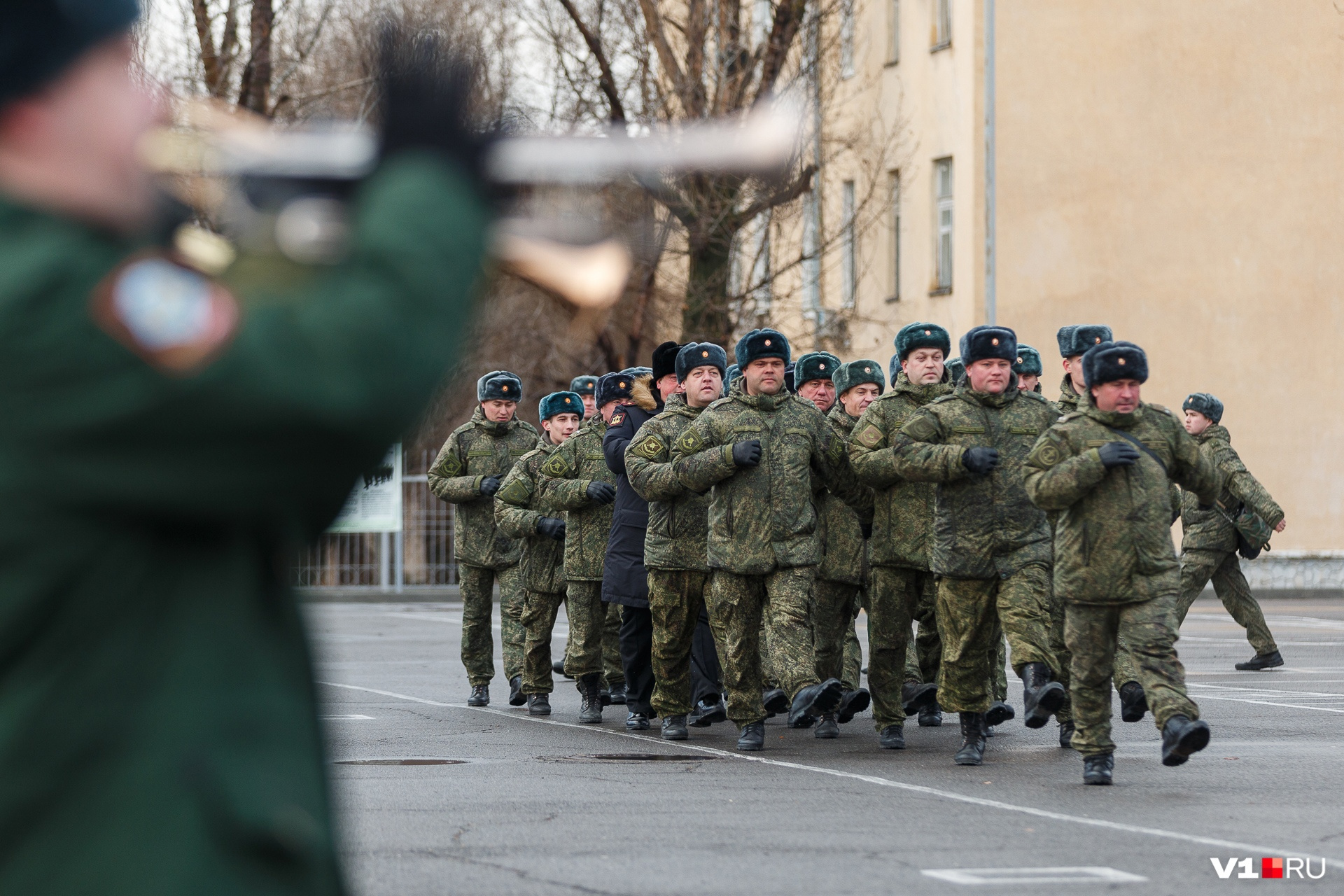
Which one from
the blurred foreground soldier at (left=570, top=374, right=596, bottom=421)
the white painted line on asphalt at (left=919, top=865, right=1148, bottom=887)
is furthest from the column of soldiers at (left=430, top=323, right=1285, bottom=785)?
the white painted line on asphalt at (left=919, top=865, right=1148, bottom=887)

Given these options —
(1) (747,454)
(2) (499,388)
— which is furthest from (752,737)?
(2) (499,388)

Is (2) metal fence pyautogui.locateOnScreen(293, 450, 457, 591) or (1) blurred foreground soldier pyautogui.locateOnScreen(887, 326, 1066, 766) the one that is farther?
(2) metal fence pyautogui.locateOnScreen(293, 450, 457, 591)

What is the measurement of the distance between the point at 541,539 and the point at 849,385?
2.33 meters

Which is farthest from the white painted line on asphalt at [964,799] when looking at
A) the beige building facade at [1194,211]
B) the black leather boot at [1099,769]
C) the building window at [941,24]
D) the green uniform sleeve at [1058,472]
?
the building window at [941,24]

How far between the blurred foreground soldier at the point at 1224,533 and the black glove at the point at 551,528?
530 centimetres

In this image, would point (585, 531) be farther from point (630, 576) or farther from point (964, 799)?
point (964, 799)

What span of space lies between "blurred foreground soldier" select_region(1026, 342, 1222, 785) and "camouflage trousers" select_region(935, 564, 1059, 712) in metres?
0.87

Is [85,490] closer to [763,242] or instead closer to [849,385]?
[849,385]

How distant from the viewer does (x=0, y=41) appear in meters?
1.85

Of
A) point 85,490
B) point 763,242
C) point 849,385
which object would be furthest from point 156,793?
point 763,242

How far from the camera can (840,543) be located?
502 inches

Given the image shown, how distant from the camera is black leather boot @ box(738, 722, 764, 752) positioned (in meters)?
11.4

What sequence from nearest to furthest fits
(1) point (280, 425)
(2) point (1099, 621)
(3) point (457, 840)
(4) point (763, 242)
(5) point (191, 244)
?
(1) point (280, 425) → (5) point (191, 244) → (3) point (457, 840) → (2) point (1099, 621) → (4) point (763, 242)

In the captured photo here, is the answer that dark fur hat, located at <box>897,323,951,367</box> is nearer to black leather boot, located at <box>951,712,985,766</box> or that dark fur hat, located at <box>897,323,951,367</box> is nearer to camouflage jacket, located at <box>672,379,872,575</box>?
camouflage jacket, located at <box>672,379,872,575</box>
